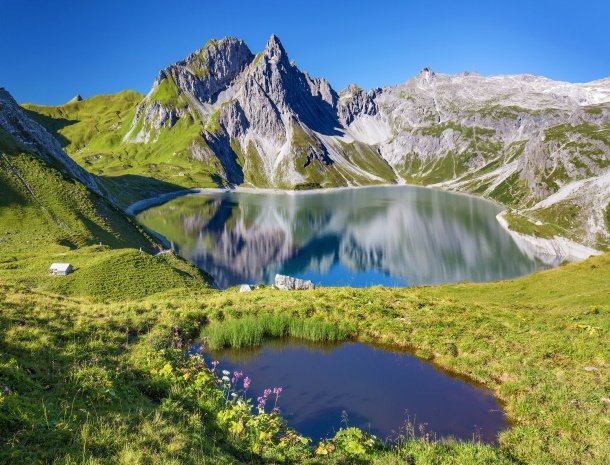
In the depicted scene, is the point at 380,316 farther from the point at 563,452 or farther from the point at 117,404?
the point at 117,404

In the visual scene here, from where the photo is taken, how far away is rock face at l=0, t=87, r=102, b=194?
108 metres

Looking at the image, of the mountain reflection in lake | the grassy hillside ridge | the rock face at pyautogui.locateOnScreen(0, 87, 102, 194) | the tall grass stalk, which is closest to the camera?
the grassy hillside ridge

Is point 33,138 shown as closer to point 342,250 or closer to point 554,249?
point 342,250

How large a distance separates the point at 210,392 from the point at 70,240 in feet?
227

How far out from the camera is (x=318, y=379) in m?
24.2

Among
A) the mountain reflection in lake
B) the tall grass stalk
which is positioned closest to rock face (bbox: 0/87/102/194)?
the mountain reflection in lake

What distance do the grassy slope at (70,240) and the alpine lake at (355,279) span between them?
25663 mm

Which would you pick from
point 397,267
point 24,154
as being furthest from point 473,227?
point 24,154

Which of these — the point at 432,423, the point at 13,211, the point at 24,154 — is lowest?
the point at 432,423

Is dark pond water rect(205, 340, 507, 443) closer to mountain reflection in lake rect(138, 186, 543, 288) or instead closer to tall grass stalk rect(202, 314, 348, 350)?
tall grass stalk rect(202, 314, 348, 350)

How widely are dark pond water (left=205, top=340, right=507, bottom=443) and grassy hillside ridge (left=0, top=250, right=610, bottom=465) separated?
1493mm

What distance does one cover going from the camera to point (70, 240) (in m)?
75.1

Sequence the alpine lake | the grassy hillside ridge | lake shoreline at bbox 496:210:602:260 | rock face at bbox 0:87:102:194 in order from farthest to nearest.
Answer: lake shoreline at bbox 496:210:602:260, rock face at bbox 0:87:102:194, the alpine lake, the grassy hillside ridge

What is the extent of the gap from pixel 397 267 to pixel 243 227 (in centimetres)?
7848
